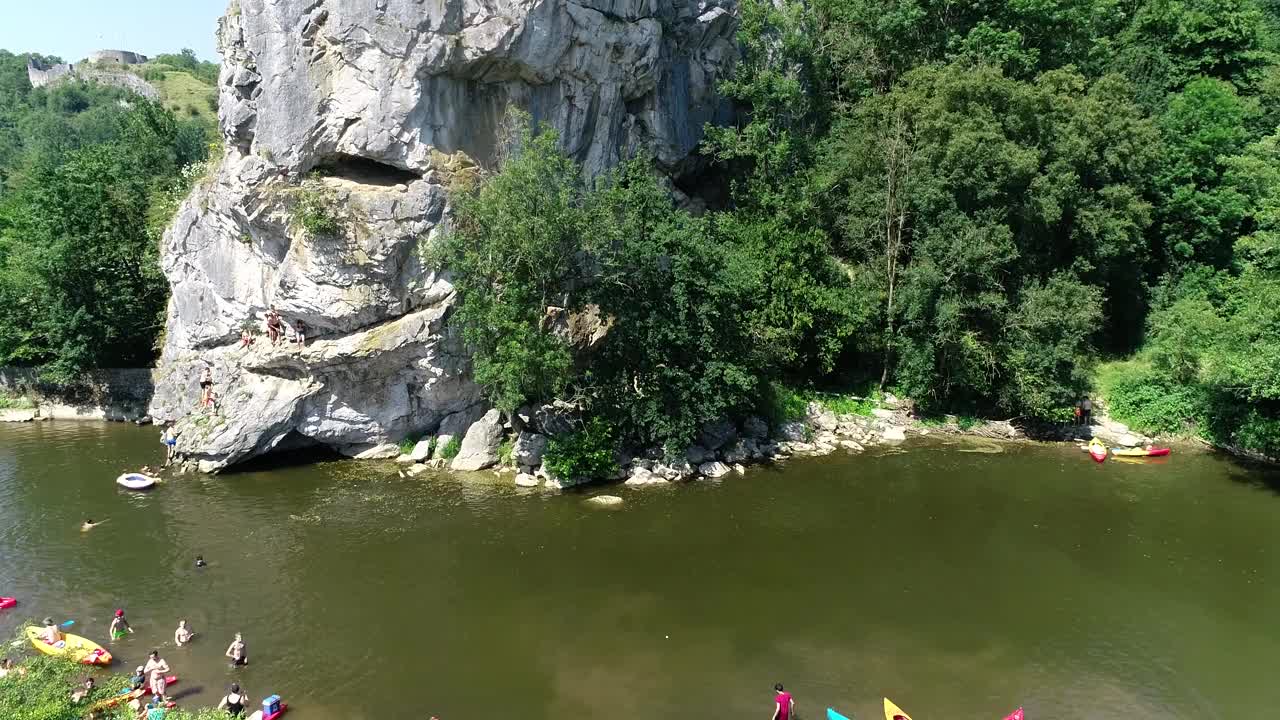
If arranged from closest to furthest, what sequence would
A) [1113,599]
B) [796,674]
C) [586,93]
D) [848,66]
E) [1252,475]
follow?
1. [796,674]
2. [1113,599]
3. [1252,475]
4. [586,93]
5. [848,66]

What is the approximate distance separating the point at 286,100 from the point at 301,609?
61.4 feet

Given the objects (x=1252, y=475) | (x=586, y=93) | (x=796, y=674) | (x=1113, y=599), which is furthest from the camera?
Answer: (x=586, y=93)

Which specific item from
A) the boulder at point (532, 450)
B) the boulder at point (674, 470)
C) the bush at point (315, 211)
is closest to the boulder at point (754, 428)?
the boulder at point (674, 470)

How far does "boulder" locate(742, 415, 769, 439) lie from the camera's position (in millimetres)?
30656

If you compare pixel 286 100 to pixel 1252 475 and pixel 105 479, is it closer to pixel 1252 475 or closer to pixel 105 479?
pixel 105 479

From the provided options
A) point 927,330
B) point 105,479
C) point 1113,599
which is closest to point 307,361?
point 105,479

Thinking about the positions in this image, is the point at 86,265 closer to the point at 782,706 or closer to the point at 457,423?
the point at 457,423

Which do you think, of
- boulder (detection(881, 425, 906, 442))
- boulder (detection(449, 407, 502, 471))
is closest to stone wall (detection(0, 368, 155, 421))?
boulder (detection(449, 407, 502, 471))

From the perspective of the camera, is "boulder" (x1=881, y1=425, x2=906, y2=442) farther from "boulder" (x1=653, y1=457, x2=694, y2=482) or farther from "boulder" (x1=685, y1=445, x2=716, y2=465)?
"boulder" (x1=653, y1=457, x2=694, y2=482)

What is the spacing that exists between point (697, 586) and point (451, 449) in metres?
13.0

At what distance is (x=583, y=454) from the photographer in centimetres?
2659

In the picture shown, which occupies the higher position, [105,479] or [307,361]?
[307,361]

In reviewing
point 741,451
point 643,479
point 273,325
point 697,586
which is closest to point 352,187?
point 273,325

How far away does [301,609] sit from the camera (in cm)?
1928
